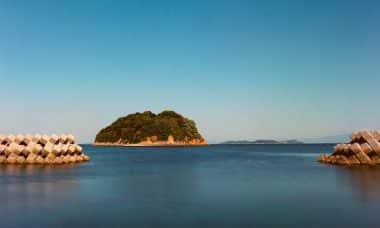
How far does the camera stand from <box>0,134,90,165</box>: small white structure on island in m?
44.8

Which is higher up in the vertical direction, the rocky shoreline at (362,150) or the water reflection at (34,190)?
the rocky shoreline at (362,150)

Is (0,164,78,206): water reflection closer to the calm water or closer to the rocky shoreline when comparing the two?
the calm water

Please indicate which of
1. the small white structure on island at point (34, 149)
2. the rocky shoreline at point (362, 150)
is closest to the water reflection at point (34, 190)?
the small white structure on island at point (34, 149)

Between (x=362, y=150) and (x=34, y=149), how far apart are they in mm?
37738

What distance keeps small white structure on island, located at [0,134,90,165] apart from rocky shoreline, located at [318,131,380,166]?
1332 inches

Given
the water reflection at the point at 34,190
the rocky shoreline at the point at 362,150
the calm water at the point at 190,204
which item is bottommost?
the calm water at the point at 190,204

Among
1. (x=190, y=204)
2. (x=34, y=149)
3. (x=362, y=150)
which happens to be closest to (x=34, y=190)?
(x=190, y=204)

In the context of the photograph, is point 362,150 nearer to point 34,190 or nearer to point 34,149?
point 34,190

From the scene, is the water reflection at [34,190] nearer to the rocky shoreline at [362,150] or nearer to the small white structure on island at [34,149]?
the small white structure on island at [34,149]

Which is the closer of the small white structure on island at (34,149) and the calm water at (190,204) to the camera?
the calm water at (190,204)

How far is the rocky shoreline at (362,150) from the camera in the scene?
40188 mm

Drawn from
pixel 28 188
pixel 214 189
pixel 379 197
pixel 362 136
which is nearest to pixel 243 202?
pixel 214 189

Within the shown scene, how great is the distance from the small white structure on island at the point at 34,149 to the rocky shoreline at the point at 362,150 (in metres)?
33.8

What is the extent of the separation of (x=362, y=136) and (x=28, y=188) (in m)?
33.6
